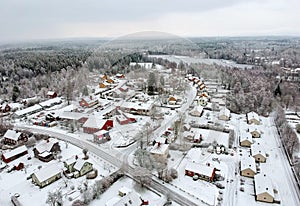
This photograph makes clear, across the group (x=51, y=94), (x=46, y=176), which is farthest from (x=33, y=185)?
(x=51, y=94)

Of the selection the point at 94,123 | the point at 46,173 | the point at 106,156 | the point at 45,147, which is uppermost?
the point at 94,123

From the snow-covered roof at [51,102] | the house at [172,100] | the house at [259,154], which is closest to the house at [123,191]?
the house at [259,154]

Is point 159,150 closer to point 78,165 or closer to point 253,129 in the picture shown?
point 78,165

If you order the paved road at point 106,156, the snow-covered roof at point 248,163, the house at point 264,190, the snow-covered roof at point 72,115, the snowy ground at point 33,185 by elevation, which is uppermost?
the snow-covered roof at point 72,115

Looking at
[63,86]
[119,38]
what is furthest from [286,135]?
[63,86]

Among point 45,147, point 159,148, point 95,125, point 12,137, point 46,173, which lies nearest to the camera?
point 46,173

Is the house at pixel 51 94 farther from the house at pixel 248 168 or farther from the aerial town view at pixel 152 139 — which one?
the house at pixel 248 168

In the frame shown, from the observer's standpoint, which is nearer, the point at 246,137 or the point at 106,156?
the point at 106,156

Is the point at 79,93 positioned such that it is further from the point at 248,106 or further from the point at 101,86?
the point at 248,106
